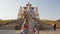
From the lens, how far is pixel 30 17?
14.5ft

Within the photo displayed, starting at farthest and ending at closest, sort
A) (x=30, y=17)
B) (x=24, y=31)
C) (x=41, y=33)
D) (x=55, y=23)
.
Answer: (x=55, y=23) < (x=41, y=33) < (x=30, y=17) < (x=24, y=31)

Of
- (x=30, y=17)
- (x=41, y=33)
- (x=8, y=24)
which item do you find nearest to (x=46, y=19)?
(x=41, y=33)

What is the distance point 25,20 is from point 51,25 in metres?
3.51

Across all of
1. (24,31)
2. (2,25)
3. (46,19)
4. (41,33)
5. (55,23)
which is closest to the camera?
(24,31)

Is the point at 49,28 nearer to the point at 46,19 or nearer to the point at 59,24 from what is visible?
the point at 59,24

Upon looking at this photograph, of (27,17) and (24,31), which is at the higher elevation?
(27,17)

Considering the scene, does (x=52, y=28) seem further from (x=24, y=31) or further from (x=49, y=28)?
(x=24, y=31)

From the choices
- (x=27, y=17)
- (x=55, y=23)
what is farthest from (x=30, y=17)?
(x=55, y=23)

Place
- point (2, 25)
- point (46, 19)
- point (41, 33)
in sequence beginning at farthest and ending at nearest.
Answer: point (2, 25), point (46, 19), point (41, 33)

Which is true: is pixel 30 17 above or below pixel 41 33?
above

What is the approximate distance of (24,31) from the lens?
13.4 ft

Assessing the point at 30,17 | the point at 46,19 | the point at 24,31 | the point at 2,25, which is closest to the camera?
the point at 24,31

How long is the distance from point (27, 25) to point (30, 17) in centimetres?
30

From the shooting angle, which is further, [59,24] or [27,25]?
[59,24]
